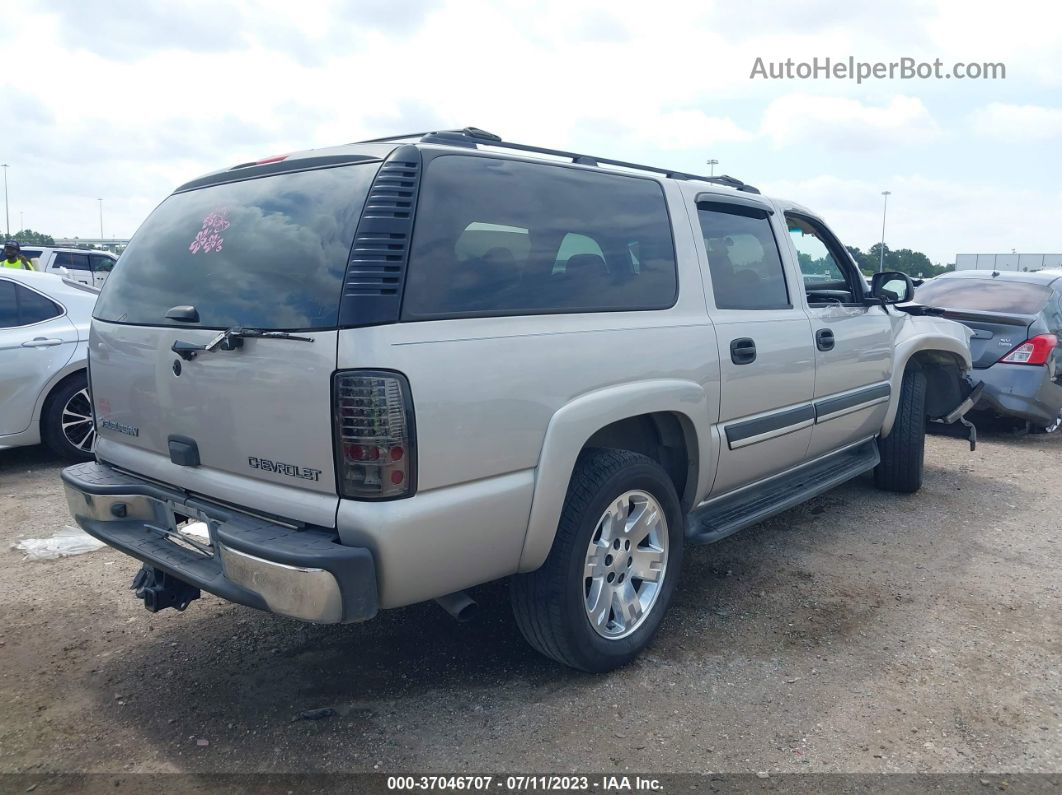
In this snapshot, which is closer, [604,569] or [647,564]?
[604,569]

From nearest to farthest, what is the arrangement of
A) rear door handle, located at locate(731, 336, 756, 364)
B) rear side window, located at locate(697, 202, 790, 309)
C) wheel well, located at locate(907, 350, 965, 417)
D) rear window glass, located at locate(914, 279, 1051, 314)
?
rear door handle, located at locate(731, 336, 756, 364)
rear side window, located at locate(697, 202, 790, 309)
wheel well, located at locate(907, 350, 965, 417)
rear window glass, located at locate(914, 279, 1051, 314)

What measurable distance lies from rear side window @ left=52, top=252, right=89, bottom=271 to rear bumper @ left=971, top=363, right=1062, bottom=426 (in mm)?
18906

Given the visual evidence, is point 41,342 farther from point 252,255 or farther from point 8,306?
point 252,255

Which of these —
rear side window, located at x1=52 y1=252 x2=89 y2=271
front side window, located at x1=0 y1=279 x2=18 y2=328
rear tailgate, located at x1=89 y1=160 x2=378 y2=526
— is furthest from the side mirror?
rear side window, located at x1=52 y1=252 x2=89 y2=271

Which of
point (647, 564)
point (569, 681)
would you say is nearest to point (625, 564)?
point (647, 564)

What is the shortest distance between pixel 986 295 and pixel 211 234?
7445mm

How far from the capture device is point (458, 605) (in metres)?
2.77

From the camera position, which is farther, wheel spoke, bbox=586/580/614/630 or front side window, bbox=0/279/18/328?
front side window, bbox=0/279/18/328

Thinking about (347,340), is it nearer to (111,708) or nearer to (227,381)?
(227,381)

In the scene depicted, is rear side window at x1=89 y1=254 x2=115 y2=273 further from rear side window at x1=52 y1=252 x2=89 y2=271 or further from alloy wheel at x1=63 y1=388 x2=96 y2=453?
alloy wheel at x1=63 y1=388 x2=96 y2=453

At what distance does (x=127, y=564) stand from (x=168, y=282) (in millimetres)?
1966

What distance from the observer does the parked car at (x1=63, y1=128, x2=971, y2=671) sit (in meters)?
2.43

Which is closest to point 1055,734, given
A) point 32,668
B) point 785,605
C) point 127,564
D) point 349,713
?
point 785,605

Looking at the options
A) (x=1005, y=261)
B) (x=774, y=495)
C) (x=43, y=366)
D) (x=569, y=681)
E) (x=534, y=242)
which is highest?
(x=1005, y=261)
